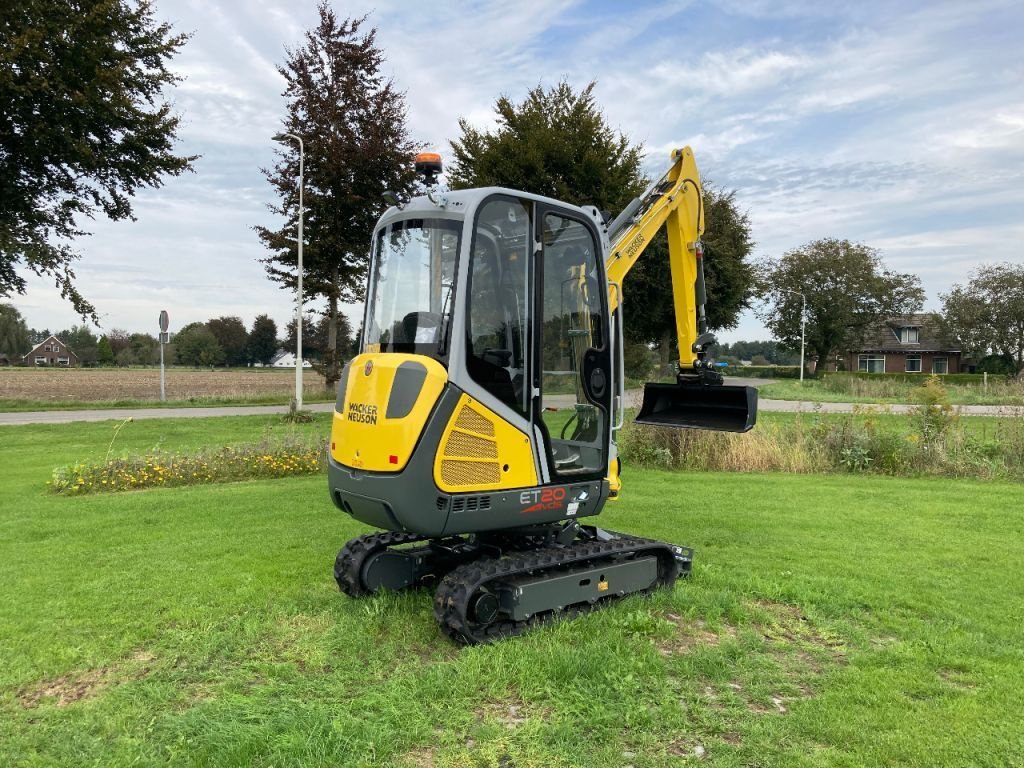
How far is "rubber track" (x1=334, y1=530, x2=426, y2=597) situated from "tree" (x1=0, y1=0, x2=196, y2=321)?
585 inches

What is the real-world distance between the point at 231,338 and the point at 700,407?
9767 cm

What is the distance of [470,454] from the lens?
178 inches

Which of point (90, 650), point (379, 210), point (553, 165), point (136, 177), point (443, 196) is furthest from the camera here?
point (379, 210)

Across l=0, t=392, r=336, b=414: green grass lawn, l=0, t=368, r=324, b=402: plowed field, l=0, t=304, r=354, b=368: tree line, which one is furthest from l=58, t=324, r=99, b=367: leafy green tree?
l=0, t=392, r=336, b=414: green grass lawn

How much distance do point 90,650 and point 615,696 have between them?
3.34 meters

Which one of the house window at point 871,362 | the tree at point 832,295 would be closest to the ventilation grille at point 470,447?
the tree at point 832,295

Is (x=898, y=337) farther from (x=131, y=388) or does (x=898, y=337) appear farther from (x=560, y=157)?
(x=131, y=388)

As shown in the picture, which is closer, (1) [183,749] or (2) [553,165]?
(1) [183,749]

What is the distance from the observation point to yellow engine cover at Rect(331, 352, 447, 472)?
4.32 metres

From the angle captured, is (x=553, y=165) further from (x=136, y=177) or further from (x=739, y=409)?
(x=739, y=409)

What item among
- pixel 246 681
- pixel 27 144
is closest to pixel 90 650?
pixel 246 681

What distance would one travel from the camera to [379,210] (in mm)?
24328

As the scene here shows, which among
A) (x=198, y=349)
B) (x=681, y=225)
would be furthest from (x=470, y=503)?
(x=198, y=349)

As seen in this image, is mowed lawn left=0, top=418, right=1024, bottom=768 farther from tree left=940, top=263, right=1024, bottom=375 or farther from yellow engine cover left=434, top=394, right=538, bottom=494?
tree left=940, top=263, right=1024, bottom=375
